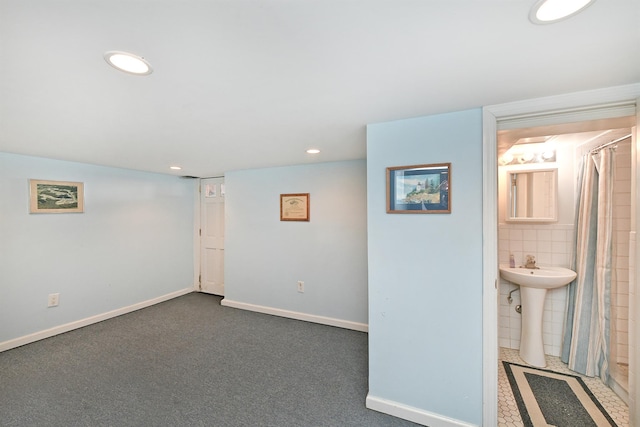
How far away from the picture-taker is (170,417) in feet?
6.17

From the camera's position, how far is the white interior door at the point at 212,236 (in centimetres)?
465

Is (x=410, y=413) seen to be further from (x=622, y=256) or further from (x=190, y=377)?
(x=622, y=256)

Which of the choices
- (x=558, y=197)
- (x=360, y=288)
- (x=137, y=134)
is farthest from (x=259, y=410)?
(x=558, y=197)

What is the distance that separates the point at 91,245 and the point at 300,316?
9.50ft

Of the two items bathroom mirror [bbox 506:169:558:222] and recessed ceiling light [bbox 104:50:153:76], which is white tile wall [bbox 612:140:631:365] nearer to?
bathroom mirror [bbox 506:169:558:222]

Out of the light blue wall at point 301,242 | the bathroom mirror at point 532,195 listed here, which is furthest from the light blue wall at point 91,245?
the bathroom mirror at point 532,195

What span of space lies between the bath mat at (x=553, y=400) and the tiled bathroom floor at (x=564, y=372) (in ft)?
0.11

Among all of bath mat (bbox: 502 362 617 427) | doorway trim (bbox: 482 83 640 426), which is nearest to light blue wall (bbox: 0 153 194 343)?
doorway trim (bbox: 482 83 640 426)

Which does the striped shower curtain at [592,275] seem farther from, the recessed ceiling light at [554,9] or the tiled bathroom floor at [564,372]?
the recessed ceiling light at [554,9]

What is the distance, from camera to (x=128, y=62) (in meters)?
1.14

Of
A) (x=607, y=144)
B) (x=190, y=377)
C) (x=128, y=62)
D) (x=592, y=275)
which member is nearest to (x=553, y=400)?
(x=592, y=275)

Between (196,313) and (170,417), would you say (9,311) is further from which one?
(170,417)

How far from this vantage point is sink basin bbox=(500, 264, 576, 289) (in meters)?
2.35

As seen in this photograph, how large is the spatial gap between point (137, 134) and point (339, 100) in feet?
5.62
